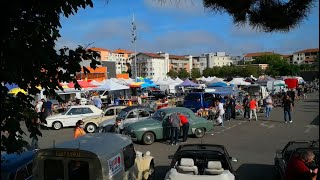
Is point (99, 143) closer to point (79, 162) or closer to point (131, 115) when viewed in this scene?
point (79, 162)

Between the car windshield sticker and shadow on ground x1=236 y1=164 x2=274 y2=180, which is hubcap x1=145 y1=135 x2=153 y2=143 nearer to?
shadow on ground x1=236 y1=164 x2=274 y2=180

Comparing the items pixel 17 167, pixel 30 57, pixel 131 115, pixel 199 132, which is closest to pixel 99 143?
pixel 17 167

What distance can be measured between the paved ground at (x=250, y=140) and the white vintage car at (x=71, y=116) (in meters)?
0.72

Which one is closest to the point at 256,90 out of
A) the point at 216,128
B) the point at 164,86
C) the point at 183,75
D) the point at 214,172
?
the point at 164,86

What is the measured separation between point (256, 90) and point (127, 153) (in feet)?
120

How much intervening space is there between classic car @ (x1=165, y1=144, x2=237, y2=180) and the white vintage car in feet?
47.9

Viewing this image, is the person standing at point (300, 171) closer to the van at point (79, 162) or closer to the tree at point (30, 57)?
the van at point (79, 162)

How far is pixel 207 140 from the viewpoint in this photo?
17.2 meters

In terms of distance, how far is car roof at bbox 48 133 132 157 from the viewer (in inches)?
295

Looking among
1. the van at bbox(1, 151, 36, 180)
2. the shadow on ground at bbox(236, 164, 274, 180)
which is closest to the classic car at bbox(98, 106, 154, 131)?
the shadow on ground at bbox(236, 164, 274, 180)

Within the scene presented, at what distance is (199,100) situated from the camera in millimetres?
30062

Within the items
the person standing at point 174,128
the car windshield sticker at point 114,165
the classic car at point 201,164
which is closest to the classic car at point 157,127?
the person standing at point 174,128

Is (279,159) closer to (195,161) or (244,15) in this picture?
(195,161)

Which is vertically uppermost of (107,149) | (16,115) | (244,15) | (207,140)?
(244,15)
